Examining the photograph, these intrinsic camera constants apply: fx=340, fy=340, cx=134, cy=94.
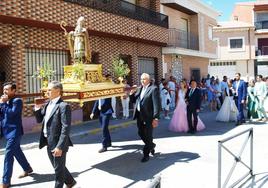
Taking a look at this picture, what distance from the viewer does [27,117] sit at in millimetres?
10961

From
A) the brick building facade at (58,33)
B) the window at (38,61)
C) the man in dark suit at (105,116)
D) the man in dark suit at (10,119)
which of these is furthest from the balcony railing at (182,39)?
the man in dark suit at (10,119)

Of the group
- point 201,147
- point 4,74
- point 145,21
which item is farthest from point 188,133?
point 145,21

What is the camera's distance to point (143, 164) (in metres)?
7.20

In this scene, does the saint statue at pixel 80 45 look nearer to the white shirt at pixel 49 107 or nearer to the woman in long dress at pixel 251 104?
the white shirt at pixel 49 107

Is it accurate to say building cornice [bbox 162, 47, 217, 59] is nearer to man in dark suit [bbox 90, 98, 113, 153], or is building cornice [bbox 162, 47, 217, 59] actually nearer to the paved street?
the paved street

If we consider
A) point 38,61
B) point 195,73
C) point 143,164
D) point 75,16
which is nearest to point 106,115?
point 143,164

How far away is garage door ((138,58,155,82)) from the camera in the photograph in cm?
1779

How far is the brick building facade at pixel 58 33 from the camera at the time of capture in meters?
10.5

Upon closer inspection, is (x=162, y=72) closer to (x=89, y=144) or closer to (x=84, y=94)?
(x=89, y=144)

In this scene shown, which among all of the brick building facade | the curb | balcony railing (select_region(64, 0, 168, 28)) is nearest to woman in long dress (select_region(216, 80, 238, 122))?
the curb

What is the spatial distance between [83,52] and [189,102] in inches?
197

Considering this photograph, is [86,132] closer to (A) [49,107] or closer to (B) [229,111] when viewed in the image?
(A) [49,107]

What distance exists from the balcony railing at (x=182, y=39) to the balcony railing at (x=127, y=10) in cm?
116

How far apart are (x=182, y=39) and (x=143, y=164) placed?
1596 centimetres
